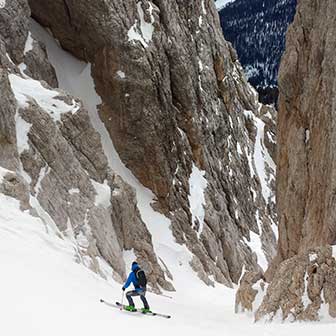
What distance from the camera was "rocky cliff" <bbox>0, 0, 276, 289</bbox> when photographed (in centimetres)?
3272

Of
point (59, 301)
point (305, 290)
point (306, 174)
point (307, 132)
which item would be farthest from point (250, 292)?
point (59, 301)

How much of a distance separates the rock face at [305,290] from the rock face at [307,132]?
11.9 feet

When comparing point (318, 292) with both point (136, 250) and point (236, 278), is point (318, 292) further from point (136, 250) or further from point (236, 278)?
point (236, 278)

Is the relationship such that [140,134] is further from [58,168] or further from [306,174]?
[306,174]

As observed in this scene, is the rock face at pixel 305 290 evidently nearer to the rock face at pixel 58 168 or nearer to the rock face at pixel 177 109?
the rock face at pixel 58 168

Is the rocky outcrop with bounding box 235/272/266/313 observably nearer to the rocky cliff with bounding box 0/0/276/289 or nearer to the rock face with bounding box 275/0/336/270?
the rock face with bounding box 275/0/336/270

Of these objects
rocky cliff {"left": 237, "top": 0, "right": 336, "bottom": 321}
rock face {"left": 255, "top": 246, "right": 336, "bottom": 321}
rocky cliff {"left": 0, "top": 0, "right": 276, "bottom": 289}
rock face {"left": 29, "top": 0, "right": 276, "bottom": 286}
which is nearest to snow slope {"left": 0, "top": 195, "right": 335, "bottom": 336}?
rock face {"left": 255, "top": 246, "right": 336, "bottom": 321}

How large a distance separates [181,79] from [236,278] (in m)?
21.8

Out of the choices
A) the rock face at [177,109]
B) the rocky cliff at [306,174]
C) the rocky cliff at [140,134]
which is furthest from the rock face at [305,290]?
the rock face at [177,109]

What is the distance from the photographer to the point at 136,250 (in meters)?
40.2

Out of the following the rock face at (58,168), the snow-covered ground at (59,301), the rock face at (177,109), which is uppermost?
the rock face at (177,109)

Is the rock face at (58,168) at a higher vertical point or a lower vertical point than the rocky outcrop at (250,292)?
higher

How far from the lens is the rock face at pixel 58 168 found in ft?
96.5

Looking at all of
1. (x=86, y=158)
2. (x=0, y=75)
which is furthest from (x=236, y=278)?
(x=0, y=75)
